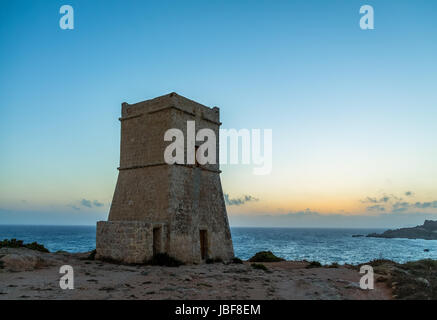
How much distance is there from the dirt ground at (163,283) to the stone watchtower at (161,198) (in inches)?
52.5

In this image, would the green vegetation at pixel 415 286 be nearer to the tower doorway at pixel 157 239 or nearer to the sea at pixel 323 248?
the tower doorway at pixel 157 239

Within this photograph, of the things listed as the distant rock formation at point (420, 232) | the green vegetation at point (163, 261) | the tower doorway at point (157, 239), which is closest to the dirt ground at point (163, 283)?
the green vegetation at point (163, 261)

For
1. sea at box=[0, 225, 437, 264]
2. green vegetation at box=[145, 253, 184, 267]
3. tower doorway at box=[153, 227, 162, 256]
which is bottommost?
sea at box=[0, 225, 437, 264]

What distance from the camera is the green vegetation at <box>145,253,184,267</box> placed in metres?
14.8

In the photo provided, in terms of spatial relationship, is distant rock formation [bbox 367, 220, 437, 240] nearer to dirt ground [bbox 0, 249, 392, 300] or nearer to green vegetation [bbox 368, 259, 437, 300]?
green vegetation [bbox 368, 259, 437, 300]

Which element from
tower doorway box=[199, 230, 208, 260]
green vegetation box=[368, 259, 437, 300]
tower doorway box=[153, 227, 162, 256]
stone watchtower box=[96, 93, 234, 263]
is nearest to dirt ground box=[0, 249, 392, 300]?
green vegetation box=[368, 259, 437, 300]

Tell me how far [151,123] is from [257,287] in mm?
10444

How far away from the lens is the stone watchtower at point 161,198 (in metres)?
15.2

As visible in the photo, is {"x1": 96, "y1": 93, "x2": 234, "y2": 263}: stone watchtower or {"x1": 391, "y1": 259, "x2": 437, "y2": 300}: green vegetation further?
{"x1": 96, "y1": 93, "x2": 234, "y2": 263}: stone watchtower

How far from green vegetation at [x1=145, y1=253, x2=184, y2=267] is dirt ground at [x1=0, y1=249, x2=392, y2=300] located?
579 millimetres

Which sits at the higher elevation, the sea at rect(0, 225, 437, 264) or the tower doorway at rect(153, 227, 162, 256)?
the tower doorway at rect(153, 227, 162, 256)

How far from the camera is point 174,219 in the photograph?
16.0 metres
